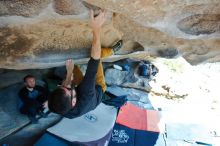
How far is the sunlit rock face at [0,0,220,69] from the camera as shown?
1752 mm

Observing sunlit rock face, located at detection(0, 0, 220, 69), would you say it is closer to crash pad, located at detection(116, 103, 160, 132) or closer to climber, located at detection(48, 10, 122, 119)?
climber, located at detection(48, 10, 122, 119)

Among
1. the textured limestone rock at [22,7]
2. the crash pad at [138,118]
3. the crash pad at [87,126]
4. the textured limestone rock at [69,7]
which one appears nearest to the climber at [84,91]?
the textured limestone rock at [69,7]

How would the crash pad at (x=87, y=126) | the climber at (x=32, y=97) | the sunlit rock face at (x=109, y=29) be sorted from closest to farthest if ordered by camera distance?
1. the sunlit rock face at (x=109, y=29)
2. the climber at (x=32, y=97)
3. the crash pad at (x=87, y=126)

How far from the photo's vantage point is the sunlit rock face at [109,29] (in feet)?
5.75

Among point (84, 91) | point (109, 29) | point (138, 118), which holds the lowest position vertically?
point (138, 118)

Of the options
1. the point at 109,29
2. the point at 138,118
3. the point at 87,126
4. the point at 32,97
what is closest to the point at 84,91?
the point at 109,29

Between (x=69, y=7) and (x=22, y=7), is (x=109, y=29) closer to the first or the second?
(x=69, y=7)

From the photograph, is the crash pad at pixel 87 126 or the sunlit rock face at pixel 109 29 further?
the crash pad at pixel 87 126

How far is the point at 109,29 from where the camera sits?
261cm

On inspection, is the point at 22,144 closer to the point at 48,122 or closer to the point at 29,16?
the point at 48,122

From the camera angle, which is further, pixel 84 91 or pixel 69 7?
pixel 84 91

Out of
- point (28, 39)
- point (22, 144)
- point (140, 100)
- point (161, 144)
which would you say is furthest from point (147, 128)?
point (28, 39)

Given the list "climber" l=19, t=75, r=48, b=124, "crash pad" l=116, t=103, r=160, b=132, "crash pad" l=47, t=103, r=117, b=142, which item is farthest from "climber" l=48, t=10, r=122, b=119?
"crash pad" l=116, t=103, r=160, b=132

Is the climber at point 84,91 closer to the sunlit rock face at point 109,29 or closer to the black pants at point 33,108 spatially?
the sunlit rock face at point 109,29
